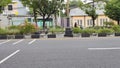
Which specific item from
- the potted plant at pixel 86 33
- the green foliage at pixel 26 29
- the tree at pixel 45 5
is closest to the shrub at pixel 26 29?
the green foliage at pixel 26 29

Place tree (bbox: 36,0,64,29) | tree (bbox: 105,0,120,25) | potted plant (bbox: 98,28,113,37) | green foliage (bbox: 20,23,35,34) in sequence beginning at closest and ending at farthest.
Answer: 1. potted plant (bbox: 98,28,113,37)
2. green foliage (bbox: 20,23,35,34)
3. tree (bbox: 36,0,64,29)
4. tree (bbox: 105,0,120,25)

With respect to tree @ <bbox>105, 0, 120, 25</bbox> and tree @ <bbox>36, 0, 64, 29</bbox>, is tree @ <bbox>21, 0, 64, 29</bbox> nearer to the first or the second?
tree @ <bbox>36, 0, 64, 29</bbox>

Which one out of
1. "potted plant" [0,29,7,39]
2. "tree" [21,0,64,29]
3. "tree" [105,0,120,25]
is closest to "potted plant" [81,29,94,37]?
"potted plant" [0,29,7,39]

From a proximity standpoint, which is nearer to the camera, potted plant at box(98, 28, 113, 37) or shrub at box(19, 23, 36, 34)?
potted plant at box(98, 28, 113, 37)

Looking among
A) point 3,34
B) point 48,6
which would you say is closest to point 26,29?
point 3,34

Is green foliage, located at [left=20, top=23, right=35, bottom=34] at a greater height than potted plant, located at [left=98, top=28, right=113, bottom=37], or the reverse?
green foliage, located at [left=20, top=23, right=35, bottom=34]

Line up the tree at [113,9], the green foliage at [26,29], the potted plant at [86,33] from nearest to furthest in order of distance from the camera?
the potted plant at [86,33] < the green foliage at [26,29] < the tree at [113,9]

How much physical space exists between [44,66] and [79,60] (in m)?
2.04

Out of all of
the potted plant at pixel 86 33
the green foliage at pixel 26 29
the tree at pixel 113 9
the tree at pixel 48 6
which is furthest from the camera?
the tree at pixel 113 9

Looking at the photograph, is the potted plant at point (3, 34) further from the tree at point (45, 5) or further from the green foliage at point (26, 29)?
the tree at point (45, 5)

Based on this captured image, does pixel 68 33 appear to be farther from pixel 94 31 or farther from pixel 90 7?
pixel 90 7

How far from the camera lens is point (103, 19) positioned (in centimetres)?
6812

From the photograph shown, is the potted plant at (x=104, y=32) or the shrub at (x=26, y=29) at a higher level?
the shrub at (x=26, y=29)

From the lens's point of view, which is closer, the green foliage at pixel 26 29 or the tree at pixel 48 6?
the green foliage at pixel 26 29
